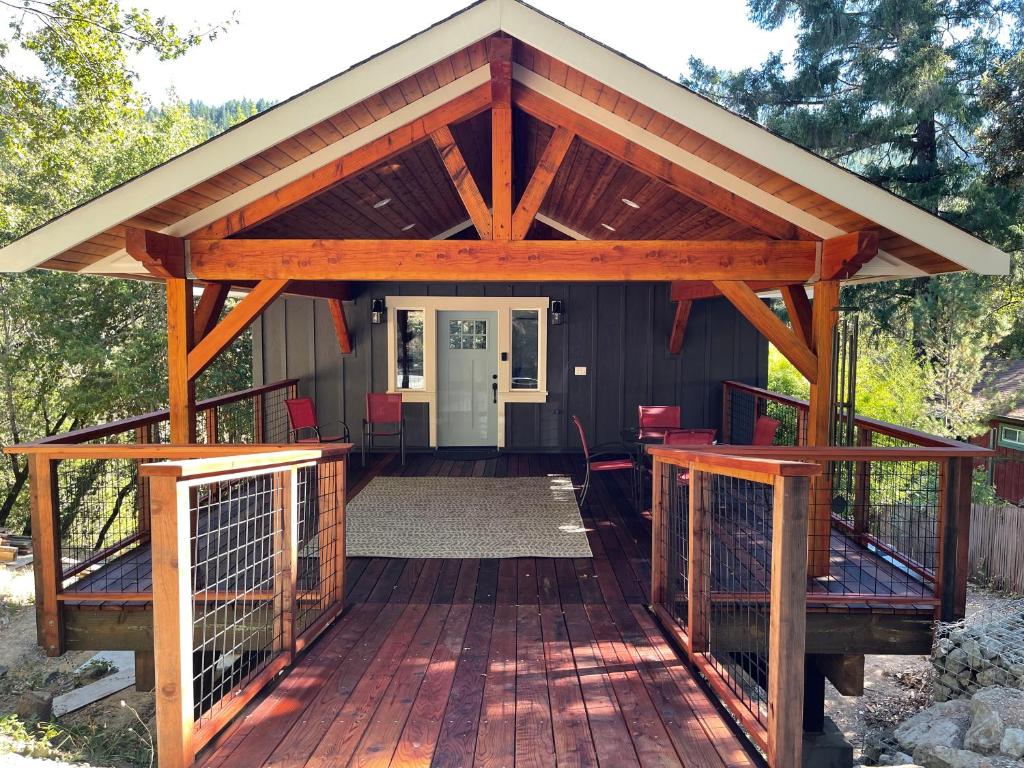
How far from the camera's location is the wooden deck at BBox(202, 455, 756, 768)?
248 centimetres

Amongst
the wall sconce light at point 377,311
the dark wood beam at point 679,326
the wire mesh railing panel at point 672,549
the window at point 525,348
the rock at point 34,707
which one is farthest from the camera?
the window at point 525,348

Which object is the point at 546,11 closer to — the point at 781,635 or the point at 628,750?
the point at 781,635

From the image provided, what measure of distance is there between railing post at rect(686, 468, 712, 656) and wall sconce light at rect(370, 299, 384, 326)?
21.0 feet

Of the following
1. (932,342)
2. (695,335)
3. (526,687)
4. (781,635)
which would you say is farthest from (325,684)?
(932,342)

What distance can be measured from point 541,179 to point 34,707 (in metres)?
5.74

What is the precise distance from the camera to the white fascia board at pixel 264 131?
384cm

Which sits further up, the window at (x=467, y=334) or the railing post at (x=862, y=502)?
the window at (x=467, y=334)

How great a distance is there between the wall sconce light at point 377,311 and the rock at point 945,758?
7096mm

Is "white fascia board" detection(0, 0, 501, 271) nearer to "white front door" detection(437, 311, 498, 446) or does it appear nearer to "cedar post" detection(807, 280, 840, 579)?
"cedar post" detection(807, 280, 840, 579)

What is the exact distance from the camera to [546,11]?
3.82 metres

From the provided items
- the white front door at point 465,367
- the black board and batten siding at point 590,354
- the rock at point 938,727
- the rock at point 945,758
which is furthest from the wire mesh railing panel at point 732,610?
the white front door at point 465,367

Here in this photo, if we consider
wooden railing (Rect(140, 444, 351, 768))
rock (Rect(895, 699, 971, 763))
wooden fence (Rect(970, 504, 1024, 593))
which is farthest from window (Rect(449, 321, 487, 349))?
wooden fence (Rect(970, 504, 1024, 593))

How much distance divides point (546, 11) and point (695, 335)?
593cm

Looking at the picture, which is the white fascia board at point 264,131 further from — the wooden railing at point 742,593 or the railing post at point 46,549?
the wooden railing at point 742,593
